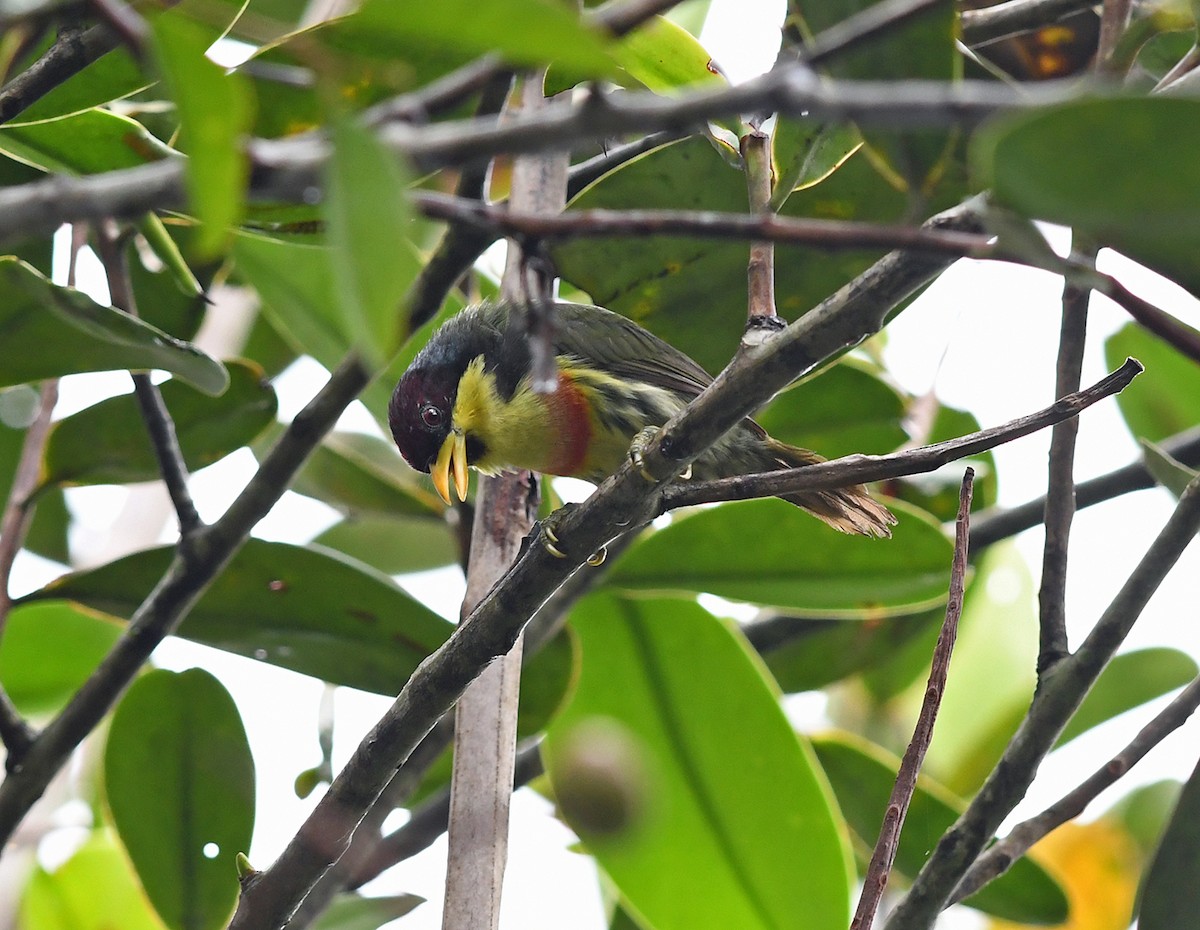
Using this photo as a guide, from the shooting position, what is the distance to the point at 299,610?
2.03 m

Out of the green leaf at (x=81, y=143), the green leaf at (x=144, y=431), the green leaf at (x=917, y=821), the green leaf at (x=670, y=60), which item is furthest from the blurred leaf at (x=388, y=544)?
the green leaf at (x=670, y=60)

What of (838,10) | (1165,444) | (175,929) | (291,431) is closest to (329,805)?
(291,431)

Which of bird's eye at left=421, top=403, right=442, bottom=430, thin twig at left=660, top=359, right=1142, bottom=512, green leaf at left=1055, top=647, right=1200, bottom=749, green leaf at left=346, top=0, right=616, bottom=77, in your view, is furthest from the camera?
bird's eye at left=421, top=403, right=442, bottom=430

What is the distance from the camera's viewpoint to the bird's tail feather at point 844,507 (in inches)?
79.9

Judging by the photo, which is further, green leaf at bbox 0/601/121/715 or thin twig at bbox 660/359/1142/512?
green leaf at bbox 0/601/121/715

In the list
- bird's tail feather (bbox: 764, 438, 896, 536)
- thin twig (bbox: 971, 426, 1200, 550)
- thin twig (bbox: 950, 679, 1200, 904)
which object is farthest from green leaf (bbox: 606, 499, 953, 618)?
thin twig (bbox: 950, 679, 1200, 904)

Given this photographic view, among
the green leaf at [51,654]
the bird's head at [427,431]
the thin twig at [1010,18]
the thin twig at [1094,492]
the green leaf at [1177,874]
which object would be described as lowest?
the green leaf at [1177,874]

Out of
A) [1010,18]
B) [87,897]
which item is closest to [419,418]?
[87,897]

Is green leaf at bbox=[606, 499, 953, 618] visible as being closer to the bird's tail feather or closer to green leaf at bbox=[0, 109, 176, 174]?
the bird's tail feather

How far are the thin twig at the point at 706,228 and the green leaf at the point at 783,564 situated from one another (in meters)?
1.36

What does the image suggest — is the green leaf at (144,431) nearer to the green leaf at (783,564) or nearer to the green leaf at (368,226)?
the green leaf at (783,564)

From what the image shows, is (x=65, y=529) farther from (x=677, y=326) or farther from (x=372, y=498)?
(x=677, y=326)

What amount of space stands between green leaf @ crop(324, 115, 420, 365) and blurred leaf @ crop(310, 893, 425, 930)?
1.64 m

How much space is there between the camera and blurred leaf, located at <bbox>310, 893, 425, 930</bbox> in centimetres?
205
